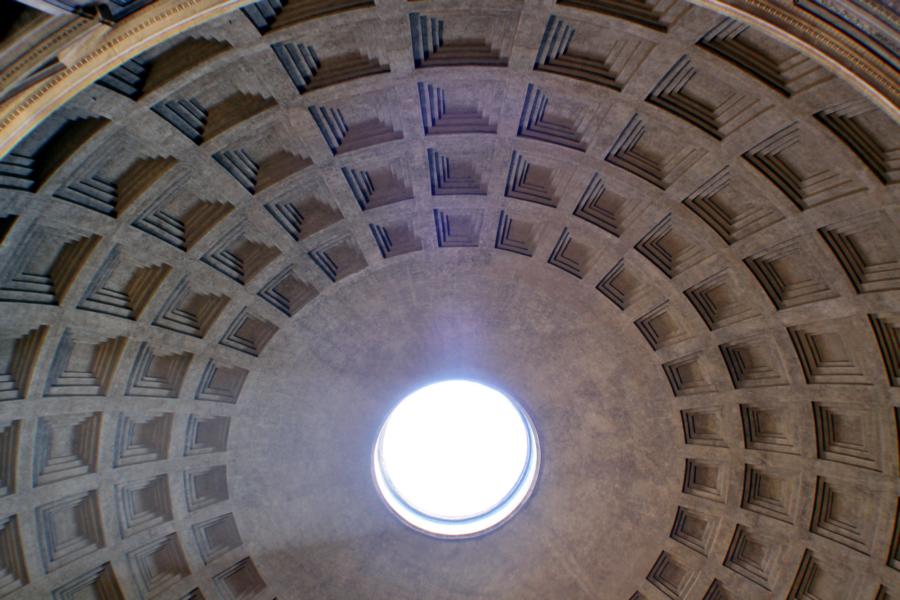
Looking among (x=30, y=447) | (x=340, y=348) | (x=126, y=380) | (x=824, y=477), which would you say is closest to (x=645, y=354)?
(x=824, y=477)

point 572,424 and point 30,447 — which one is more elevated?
point 572,424

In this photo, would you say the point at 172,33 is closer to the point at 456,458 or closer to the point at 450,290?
the point at 450,290

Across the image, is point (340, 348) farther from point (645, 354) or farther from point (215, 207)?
point (645, 354)

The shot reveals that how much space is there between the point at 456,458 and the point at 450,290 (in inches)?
555

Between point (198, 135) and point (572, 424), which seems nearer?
point (198, 135)

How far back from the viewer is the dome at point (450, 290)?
16.6m

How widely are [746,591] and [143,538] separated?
21.6 m

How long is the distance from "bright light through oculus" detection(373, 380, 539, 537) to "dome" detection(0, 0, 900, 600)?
83 centimetres

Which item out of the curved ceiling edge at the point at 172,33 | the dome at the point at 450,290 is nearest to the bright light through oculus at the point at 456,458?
the dome at the point at 450,290

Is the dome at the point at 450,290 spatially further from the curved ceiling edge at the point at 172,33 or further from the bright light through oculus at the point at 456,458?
the bright light through oculus at the point at 456,458

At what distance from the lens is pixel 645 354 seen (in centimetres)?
2534

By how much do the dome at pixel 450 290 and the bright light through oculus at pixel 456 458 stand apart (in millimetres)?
833

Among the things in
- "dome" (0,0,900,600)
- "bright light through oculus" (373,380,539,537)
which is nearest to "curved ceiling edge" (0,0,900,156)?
"dome" (0,0,900,600)

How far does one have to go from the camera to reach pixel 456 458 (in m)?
36.5
